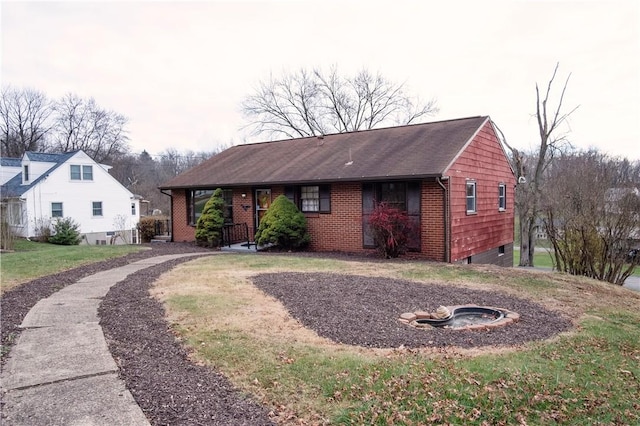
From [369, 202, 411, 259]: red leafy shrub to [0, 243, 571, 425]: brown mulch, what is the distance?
3442mm

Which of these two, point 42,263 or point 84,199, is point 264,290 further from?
point 84,199

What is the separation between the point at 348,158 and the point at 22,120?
44.6 m

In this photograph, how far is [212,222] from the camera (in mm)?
15969

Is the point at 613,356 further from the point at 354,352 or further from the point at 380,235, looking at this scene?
the point at 380,235

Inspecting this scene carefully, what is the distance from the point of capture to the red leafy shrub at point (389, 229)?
40.0ft

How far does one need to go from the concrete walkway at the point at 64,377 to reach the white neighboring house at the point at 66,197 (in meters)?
23.3

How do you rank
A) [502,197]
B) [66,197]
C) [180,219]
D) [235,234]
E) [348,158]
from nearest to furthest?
[348,158]
[235,234]
[502,197]
[180,219]
[66,197]

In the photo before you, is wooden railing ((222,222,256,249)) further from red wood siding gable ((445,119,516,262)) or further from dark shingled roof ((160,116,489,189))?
red wood siding gable ((445,119,516,262))

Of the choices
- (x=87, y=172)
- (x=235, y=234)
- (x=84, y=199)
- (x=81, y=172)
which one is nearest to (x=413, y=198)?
(x=235, y=234)

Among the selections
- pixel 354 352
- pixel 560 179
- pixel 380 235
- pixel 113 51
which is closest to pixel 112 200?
pixel 113 51

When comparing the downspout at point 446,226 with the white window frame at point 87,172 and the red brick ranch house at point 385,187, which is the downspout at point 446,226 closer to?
the red brick ranch house at point 385,187

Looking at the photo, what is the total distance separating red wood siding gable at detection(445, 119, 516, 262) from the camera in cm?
1288

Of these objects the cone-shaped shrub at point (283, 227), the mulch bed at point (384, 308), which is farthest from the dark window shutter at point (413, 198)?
the mulch bed at point (384, 308)

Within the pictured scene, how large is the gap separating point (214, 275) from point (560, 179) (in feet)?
65.1
